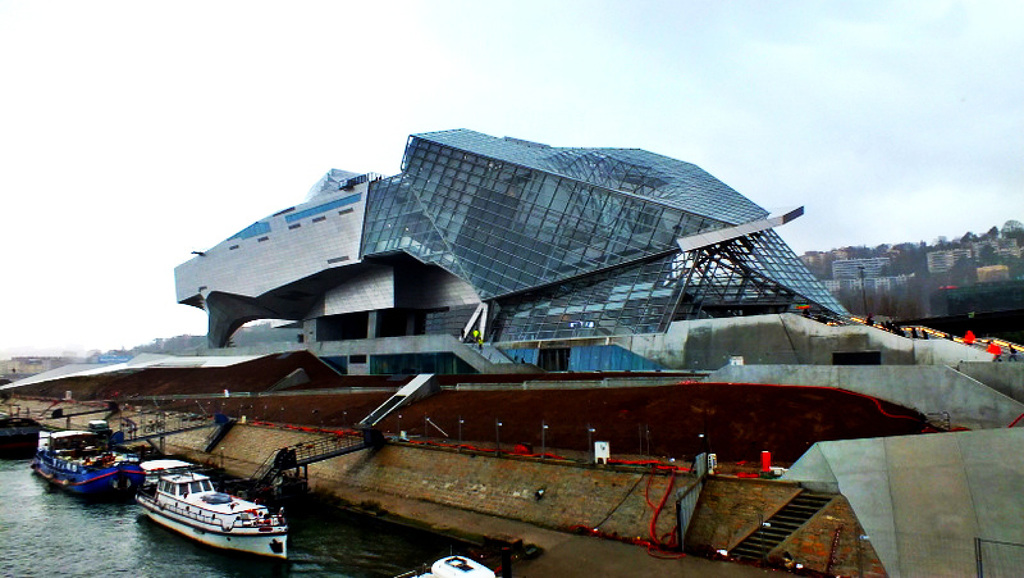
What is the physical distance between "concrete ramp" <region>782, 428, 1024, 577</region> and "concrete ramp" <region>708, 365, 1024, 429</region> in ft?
30.6

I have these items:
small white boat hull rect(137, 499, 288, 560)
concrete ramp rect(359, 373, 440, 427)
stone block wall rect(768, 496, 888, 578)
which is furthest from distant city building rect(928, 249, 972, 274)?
small white boat hull rect(137, 499, 288, 560)

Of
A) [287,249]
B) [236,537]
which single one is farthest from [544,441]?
[287,249]

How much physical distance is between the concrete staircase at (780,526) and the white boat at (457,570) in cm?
830

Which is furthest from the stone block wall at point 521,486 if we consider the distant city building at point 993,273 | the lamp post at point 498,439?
the distant city building at point 993,273

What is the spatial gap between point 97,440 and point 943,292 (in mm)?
134335

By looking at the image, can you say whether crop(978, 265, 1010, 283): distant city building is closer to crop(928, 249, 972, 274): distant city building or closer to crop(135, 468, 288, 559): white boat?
crop(928, 249, 972, 274): distant city building

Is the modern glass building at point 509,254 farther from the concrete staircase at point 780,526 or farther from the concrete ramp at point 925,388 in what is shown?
the concrete staircase at point 780,526

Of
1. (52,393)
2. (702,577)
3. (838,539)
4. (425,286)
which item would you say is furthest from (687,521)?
(52,393)

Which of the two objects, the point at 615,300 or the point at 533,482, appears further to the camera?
the point at 615,300

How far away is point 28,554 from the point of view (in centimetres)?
2794

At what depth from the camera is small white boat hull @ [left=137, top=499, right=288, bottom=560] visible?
2659cm

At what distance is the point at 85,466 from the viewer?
41.0m

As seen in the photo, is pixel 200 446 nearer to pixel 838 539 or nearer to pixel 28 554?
pixel 28 554

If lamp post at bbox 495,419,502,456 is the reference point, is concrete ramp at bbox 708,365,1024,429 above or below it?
above
